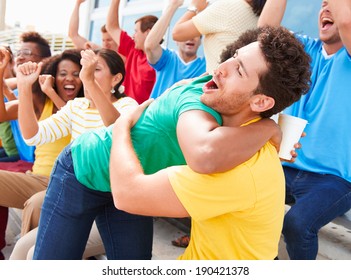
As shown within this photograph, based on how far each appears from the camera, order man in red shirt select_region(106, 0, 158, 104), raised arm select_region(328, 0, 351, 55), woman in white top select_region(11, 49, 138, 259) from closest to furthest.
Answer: raised arm select_region(328, 0, 351, 55)
woman in white top select_region(11, 49, 138, 259)
man in red shirt select_region(106, 0, 158, 104)

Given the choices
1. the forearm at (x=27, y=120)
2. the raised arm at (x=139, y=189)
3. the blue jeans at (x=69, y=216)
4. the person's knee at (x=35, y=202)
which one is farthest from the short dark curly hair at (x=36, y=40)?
the raised arm at (x=139, y=189)

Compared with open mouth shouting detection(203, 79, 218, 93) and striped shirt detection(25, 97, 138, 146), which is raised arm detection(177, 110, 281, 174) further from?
striped shirt detection(25, 97, 138, 146)

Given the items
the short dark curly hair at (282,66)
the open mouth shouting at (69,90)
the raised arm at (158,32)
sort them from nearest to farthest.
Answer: the short dark curly hair at (282,66) < the open mouth shouting at (69,90) < the raised arm at (158,32)

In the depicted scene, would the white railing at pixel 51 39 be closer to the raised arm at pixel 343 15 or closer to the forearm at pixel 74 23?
the forearm at pixel 74 23

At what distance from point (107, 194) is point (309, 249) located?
0.91m

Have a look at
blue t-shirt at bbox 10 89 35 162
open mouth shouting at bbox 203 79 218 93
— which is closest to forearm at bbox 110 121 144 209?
open mouth shouting at bbox 203 79 218 93

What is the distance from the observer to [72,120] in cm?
215

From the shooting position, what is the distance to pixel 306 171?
2.00 metres

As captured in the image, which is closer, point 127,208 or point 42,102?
point 127,208

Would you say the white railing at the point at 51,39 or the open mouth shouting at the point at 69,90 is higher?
the open mouth shouting at the point at 69,90

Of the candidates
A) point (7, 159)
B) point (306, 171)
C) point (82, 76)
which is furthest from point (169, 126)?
point (7, 159)

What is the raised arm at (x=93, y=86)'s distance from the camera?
69.4 inches

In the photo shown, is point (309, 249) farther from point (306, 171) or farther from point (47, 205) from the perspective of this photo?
point (47, 205)

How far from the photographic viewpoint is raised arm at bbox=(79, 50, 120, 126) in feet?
5.79
